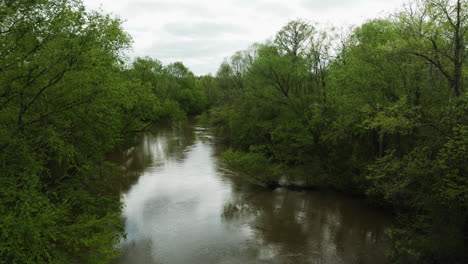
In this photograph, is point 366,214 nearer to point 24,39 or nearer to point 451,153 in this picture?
point 451,153

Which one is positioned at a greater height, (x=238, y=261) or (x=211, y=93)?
(x=211, y=93)

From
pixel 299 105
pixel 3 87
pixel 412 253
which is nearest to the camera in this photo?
pixel 3 87

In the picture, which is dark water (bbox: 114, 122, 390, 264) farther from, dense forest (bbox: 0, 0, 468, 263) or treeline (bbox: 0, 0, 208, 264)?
treeline (bbox: 0, 0, 208, 264)

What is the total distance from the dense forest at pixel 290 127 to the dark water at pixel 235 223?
195cm

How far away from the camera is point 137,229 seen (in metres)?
18.2

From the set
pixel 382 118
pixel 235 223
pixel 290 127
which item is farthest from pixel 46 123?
pixel 290 127

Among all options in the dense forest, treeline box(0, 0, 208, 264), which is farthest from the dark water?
treeline box(0, 0, 208, 264)

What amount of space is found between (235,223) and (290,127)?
10440mm

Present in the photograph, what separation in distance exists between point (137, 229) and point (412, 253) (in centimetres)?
1389

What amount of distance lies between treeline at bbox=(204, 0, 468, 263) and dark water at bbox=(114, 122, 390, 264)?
6.44ft

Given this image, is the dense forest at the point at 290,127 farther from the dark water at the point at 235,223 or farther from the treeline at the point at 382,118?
the dark water at the point at 235,223

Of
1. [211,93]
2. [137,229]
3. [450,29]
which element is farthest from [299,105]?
[211,93]

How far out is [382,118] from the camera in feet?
45.1

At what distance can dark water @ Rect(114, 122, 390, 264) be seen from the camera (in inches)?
619
